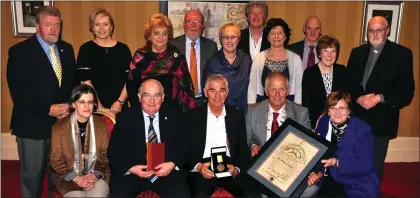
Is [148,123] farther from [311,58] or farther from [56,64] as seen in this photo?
[311,58]

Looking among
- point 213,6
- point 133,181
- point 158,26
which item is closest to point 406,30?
point 213,6

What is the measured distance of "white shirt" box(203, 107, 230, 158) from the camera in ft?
12.3

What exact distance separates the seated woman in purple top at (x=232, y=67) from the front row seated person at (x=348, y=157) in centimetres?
105

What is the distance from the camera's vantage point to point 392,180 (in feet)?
18.1

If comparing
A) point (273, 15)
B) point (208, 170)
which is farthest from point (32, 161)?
point (273, 15)

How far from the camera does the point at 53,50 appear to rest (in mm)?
3916

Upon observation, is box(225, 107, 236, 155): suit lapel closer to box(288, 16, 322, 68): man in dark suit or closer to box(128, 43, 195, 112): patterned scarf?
box(128, 43, 195, 112): patterned scarf

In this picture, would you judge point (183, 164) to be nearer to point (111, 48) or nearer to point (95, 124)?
point (95, 124)

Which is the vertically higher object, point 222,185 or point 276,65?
point 276,65

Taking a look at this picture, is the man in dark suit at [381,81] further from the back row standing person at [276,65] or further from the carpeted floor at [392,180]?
the carpeted floor at [392,180]

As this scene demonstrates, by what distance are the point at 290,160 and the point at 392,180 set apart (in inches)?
112

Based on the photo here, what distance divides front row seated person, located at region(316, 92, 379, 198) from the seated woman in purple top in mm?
1047

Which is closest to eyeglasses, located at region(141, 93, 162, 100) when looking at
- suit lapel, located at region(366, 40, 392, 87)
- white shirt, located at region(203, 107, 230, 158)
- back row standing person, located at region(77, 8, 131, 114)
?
white shirt, located at region(203, 107, 230, 158)

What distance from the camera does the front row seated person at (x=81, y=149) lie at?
3.42m
